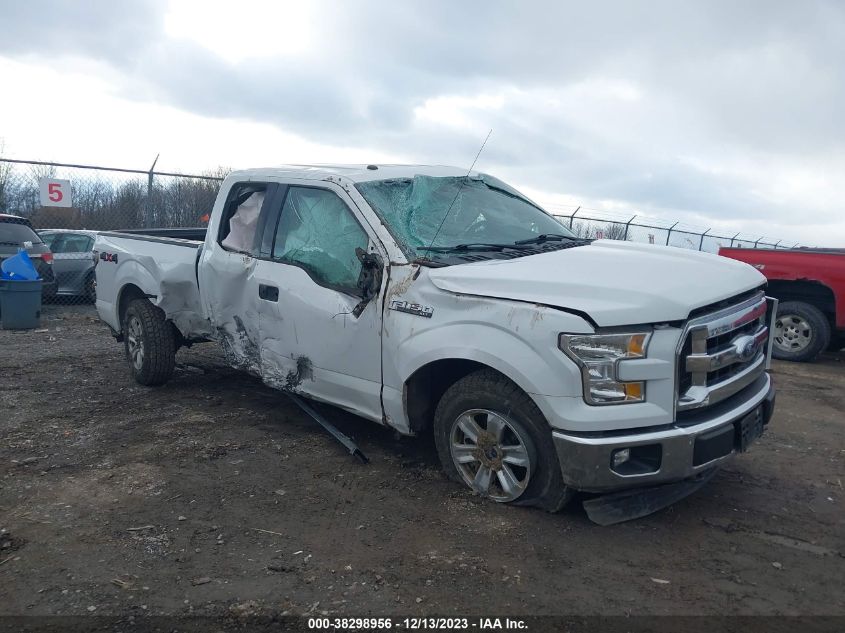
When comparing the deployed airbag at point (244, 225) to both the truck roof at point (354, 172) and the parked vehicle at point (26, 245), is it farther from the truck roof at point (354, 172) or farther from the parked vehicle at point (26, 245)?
the parked vehicle at point (26, 245)

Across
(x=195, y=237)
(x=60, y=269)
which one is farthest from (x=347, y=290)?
(x=60, y=269)

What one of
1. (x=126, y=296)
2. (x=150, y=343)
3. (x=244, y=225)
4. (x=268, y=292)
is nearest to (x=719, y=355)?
(x=268, y=292)

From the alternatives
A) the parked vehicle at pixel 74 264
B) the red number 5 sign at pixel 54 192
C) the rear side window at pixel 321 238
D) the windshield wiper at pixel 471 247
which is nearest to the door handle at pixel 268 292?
the rear side window at pixel 321 238

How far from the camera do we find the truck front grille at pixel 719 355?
3.37 meters

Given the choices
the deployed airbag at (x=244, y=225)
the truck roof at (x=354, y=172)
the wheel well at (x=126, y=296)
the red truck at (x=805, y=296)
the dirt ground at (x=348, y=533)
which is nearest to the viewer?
the dirt ground at (x=348, y=533)

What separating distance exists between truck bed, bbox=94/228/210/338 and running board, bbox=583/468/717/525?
3404 mm

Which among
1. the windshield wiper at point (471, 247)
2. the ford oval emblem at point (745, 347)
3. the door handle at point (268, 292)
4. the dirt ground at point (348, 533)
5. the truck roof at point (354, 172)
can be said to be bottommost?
the dirt ground at point (348, 533)

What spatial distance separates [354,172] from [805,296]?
6433 mm

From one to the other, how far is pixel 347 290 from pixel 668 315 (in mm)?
1923

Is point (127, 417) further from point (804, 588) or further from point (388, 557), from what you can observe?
point (804, 588)

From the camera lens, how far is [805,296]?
8.59 meters

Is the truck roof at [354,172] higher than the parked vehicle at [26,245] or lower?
higher

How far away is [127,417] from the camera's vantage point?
5.56m

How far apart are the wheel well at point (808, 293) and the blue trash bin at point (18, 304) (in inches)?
381
